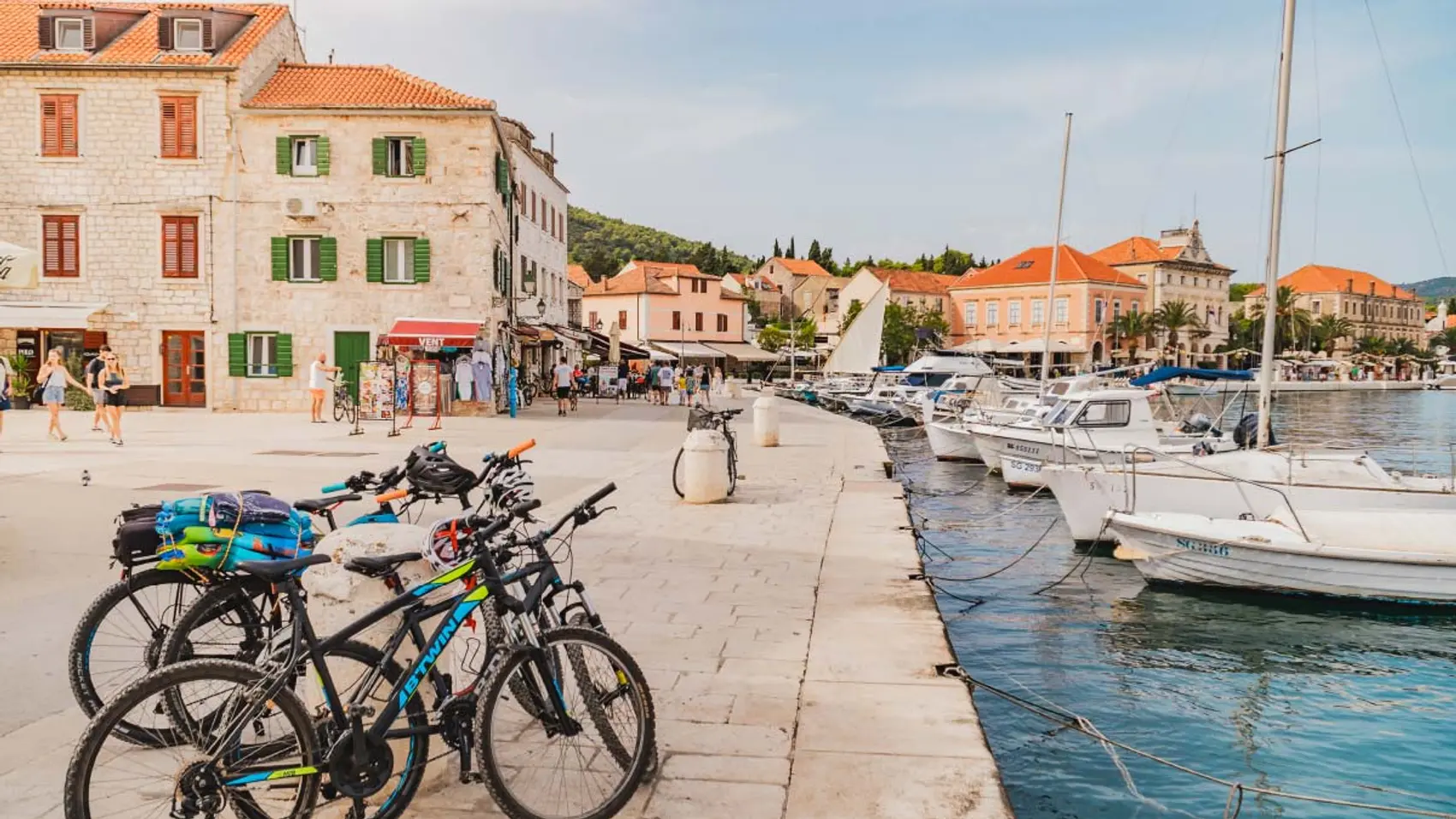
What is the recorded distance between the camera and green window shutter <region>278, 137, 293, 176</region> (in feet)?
97.9

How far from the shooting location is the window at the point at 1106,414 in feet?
70.2

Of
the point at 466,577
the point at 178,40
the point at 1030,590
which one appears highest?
the point at 178,40

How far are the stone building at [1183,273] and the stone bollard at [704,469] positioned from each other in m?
99.2

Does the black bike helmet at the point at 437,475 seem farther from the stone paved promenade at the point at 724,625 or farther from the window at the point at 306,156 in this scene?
the window at the point at 306,156

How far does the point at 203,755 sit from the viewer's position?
3.47m

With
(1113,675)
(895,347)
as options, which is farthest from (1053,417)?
(895,347)

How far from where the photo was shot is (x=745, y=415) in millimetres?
37000

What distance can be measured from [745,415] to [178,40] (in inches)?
788

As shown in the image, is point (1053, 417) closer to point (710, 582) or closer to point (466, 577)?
point (710, 582)

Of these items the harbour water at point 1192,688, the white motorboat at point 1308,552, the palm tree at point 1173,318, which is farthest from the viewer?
the palm tree at point 1173,318

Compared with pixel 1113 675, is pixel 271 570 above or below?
above

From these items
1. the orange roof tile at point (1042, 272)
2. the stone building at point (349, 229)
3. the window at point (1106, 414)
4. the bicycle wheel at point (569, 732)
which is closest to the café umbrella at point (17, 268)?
the bicycle wheel at point (569, 732)

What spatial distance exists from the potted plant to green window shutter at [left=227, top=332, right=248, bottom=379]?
5245 millimetres

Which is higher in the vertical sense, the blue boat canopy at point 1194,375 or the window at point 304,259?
the window at point 304,259
